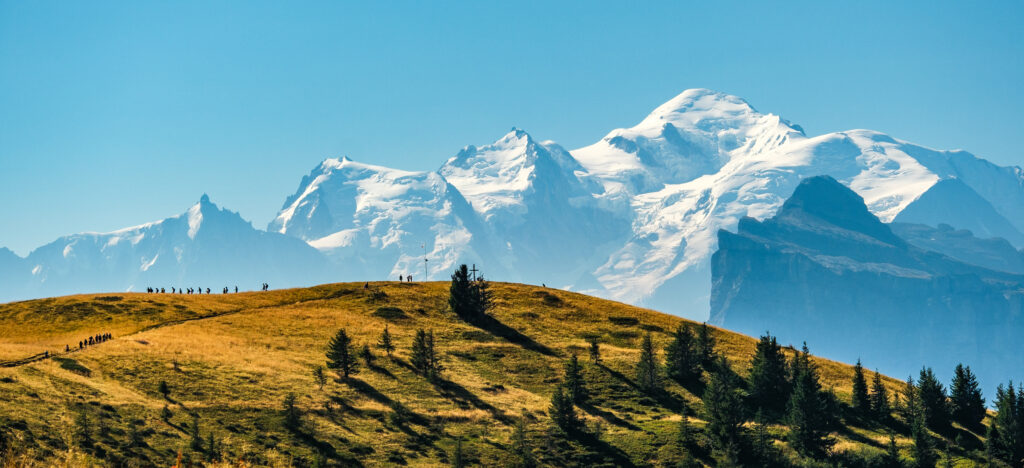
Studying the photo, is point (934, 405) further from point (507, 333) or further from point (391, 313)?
point (391, 313)

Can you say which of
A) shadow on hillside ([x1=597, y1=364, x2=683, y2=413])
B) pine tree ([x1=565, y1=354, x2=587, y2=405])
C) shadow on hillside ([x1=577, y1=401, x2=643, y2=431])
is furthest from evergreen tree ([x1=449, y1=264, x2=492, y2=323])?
shadow on hillside ([x1=577, y1=401, x2=643, y2=431])

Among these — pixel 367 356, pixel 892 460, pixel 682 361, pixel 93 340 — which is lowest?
pixel 892 460

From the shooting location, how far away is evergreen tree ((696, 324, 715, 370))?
372ft

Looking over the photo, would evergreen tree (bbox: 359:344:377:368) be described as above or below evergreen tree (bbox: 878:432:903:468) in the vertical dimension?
above

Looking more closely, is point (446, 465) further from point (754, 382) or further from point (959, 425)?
point (959, 425)

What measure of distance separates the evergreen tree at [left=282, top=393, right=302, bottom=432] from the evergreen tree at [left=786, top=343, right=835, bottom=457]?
48921 millimetres

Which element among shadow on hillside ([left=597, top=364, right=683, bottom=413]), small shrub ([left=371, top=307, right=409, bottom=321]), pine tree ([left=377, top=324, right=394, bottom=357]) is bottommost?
shadow on hillside ([left=597, top=364, right=683, bottom=413])

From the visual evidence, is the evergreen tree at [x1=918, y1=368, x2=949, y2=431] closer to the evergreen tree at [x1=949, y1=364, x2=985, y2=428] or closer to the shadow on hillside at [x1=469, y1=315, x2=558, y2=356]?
the evergreen tree at [x1=949, y1=364, x2=985, y2=428]

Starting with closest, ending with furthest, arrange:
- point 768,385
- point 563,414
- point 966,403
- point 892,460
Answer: point 892,460 < point 563,414 < point 966,403 < point 768,385

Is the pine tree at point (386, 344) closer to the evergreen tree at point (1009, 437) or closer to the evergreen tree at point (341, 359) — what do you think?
the evergreen tree at point (341, 359)

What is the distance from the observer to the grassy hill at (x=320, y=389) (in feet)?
241

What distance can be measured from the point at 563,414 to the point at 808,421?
24.9m

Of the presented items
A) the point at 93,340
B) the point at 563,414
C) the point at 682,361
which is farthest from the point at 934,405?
the point at 93,340

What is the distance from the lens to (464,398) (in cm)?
9456
